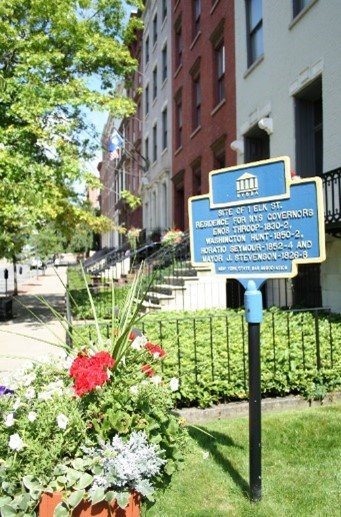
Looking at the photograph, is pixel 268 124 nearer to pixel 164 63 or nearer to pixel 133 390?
pixel 133 390

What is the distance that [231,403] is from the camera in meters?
5.48

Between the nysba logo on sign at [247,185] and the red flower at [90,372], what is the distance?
5.52ft

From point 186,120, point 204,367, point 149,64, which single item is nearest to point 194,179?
point 186,120

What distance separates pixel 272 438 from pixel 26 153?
9.42m

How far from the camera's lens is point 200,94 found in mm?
18766

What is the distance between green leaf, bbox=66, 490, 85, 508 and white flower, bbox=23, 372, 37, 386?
96 cm

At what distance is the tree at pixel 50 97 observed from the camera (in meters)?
11.2

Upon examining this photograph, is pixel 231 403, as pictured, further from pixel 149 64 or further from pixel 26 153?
pixel 149 64

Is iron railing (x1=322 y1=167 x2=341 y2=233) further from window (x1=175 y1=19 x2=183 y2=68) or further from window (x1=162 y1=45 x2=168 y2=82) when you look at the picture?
window (x1=162 y1=45 x2=168 y2=82)

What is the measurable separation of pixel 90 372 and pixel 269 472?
185cm

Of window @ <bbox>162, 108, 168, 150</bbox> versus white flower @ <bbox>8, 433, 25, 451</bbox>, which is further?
window @ <bbox>162, 108, 168, 150</bbox>

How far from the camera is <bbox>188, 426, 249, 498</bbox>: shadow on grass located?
12.6ft

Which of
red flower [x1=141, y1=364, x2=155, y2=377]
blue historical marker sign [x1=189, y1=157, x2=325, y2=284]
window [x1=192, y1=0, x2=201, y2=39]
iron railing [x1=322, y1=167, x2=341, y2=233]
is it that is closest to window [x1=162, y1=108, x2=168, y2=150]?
window [x1=192, y1=0, x2=201, y2=39]

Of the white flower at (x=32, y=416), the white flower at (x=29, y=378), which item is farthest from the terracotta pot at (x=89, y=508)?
the white flower at (x=29, y=378)
